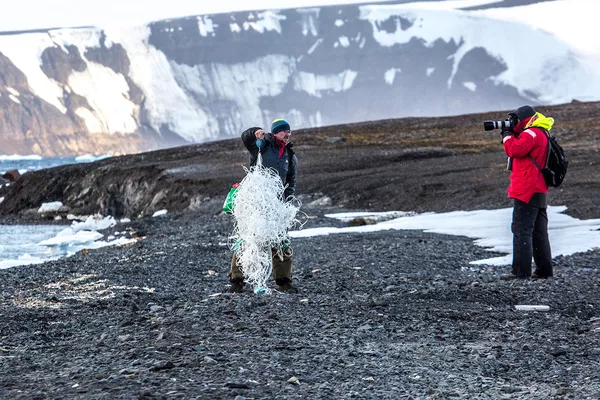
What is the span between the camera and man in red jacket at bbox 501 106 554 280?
10492mm

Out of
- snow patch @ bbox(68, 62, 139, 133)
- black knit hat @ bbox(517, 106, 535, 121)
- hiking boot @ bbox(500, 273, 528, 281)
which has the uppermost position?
snow patch @ bbox(68, 62, 139, 133)

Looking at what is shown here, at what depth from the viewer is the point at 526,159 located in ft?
34.9

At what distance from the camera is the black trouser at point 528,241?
10.8 metres

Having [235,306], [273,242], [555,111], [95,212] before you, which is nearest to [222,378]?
[235,306]

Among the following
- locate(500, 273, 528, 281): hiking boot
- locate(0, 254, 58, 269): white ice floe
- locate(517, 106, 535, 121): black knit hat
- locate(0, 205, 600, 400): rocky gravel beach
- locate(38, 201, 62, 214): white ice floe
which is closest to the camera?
locate(0, 205, 600, 400): rocky gravel beach

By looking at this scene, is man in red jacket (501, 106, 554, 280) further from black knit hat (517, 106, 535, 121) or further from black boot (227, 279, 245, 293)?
black boot (227, 279, 245, 293)

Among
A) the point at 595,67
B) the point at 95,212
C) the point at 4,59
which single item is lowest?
the point at 95,212

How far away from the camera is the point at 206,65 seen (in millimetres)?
190000

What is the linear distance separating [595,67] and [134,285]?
177m

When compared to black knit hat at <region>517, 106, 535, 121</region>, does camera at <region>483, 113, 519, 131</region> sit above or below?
below

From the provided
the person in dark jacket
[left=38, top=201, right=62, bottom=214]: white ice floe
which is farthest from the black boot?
[left=38, top=201, right=62, bottom=214]: white ice floe

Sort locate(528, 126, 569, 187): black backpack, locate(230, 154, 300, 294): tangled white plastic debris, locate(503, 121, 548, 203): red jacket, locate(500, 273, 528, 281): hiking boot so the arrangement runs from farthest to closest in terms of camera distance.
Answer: locate(500, 273, 528, 281): hiking boot, locate(528, 126, 569, 187): black backpack, locate(503, 121, 548, 203): red jacket, locate(230, 154, 300, 294): tangled white plastic debris

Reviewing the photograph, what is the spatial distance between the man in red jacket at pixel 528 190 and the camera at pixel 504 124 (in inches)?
0.7

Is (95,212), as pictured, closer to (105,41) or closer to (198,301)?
(198,301)
